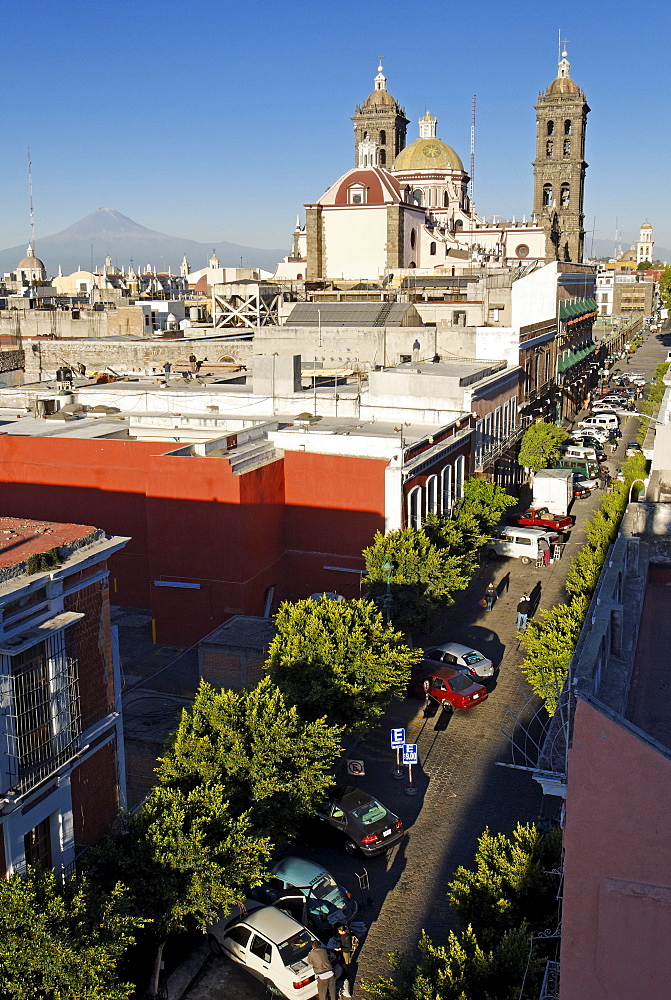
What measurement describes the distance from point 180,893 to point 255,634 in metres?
8.32

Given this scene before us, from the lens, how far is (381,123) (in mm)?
90438

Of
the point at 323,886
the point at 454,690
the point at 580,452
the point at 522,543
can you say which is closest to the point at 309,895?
the point at 323,886

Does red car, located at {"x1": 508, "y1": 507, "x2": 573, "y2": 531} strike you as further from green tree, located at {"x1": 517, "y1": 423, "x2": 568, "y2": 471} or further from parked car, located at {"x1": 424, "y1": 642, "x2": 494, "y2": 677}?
parked car, located at {"x1": 424, "y1": 642, "x2": 494, "y2": 677}

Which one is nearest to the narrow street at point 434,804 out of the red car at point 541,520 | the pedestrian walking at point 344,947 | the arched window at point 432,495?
the pedestrian walking at point 344,947

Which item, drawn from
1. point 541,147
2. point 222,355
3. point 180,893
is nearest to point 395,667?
point 180,893

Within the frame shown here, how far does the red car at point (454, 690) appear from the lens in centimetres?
1992

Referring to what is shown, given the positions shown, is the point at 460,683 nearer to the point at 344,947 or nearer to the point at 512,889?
the point at 344,947

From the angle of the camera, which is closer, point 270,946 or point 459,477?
point 270,946

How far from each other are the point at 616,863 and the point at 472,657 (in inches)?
634

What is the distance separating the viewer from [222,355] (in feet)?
145

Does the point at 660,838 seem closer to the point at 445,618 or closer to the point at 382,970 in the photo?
the point at 382,970

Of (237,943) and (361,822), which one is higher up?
(361,822)

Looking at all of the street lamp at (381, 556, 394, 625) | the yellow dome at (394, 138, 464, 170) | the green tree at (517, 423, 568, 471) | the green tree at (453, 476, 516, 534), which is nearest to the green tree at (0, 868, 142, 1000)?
the street lamp at (381, 556, 394, 625)

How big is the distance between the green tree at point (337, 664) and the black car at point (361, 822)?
1292mm
